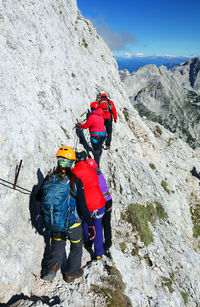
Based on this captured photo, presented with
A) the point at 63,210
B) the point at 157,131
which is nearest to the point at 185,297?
the point at 63,210

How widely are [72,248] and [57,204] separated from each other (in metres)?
2.40

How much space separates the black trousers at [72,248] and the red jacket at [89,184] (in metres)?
1.03

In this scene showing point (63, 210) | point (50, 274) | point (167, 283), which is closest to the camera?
point (63, 210)

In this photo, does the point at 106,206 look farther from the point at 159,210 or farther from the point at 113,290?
the point at 159,210

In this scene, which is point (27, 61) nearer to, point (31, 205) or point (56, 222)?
point (31, 205)

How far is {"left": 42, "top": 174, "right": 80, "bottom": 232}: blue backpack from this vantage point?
516cm

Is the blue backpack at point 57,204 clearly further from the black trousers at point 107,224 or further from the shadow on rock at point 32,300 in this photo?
the black trousers at point 107,224

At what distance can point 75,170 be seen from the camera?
6.58 metres

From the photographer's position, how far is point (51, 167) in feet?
28.8

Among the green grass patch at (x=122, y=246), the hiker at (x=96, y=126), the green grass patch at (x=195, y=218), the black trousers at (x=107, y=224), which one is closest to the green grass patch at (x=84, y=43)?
the hiker at (x=96, y=126)

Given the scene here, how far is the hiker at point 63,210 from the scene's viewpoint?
206 inches

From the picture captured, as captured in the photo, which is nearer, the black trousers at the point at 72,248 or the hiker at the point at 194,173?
the black trousers at the point at 72,248

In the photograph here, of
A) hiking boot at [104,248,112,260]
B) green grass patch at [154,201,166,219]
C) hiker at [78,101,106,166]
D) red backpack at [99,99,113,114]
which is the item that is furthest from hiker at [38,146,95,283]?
green grass patch at [154,201,166,219]

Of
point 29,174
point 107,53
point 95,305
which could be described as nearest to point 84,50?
point 107,53
